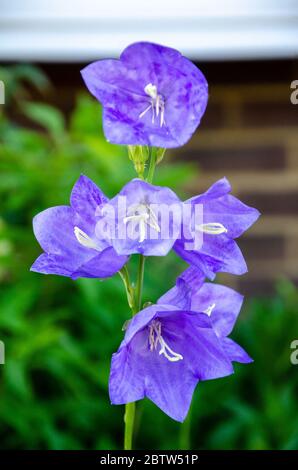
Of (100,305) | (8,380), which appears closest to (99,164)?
(100,305)

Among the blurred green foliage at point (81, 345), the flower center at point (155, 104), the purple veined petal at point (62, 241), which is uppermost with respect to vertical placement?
the flower center at point (155, 104)

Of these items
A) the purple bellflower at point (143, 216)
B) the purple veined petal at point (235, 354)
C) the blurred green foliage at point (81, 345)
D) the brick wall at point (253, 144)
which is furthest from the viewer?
the brick wall at point (253, 144)

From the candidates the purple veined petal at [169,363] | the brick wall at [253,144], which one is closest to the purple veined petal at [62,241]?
the purple veined petal at [169,363]

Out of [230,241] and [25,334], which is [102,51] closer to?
[25,334]

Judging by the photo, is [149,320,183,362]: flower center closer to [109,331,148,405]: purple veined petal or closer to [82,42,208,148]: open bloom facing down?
[109,331,148,405]: purple veined petal

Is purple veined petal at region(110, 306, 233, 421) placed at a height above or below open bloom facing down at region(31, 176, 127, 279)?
below

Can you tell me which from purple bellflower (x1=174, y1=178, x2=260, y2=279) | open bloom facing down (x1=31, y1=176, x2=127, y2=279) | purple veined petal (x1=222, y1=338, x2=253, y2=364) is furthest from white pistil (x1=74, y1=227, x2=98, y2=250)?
purple veined petal (x1=222, y1=338, x2=253, y2=364)

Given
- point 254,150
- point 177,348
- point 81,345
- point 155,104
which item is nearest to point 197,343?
point 177,348

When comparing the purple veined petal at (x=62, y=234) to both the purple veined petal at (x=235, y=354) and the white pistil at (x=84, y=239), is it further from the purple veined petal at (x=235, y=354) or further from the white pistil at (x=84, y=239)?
the purple veined petal at (x=235, y=354)
